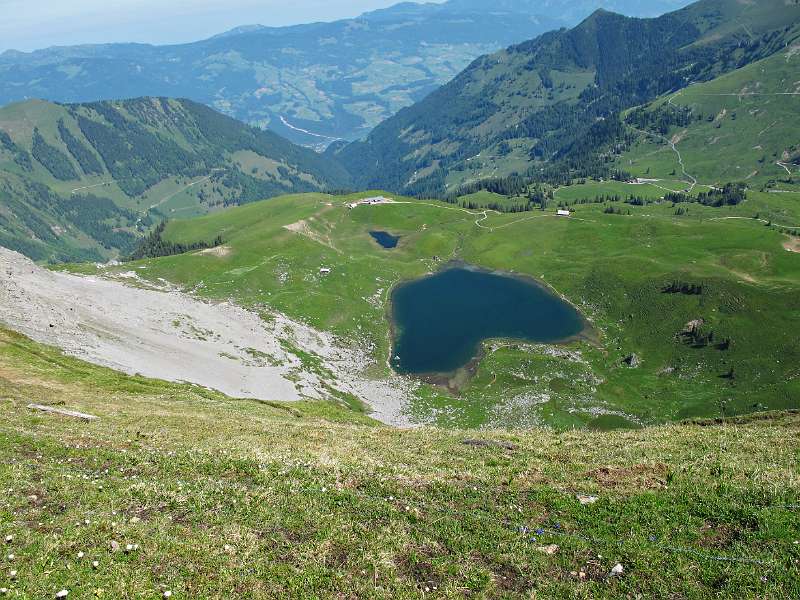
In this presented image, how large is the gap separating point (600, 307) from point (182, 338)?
106294 mm

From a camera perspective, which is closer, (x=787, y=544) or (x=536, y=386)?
(x=787, y=544)

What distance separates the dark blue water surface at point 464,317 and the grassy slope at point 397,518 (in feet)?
311

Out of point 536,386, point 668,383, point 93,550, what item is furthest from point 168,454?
point 668,383

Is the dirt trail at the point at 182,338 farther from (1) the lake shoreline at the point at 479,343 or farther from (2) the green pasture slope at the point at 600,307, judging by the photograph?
(2) the green pasture slope at the point at 600,307

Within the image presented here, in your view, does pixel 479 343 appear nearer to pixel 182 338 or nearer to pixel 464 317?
pixel 464 317

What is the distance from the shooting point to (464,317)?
14712cm

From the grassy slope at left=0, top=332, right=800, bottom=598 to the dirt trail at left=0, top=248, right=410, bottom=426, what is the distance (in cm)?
6325

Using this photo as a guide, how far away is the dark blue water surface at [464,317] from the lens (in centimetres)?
13000

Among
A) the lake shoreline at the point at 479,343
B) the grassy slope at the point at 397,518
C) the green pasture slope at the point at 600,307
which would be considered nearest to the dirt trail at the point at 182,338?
the lake shoreline at the point at 479,343

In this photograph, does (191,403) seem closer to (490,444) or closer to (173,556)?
(490,444)

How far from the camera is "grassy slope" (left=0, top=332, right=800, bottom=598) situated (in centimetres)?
1709

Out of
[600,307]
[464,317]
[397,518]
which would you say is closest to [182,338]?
[464,317]

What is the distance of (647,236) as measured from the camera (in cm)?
18762

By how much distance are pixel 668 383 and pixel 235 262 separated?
12918 centimetres
